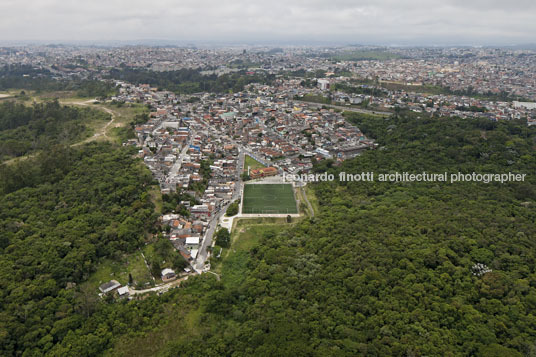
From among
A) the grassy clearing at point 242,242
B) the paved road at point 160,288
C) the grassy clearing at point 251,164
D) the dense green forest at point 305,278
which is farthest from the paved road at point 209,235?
the grassy clearing at point 251,164

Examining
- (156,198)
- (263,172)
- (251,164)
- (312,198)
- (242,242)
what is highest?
(251,164)

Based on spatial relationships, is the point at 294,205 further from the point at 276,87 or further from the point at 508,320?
the point at 276,87

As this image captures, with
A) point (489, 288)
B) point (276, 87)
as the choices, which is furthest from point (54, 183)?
point (276, 87)

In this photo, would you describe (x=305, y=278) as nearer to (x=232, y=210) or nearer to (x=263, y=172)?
(x=232, y=210)

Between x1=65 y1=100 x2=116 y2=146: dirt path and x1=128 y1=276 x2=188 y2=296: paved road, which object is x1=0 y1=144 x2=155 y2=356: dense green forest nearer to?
x1=128 y1=276 x2=188 y2=296: paved road

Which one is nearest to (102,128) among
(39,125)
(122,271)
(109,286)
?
(39,125)

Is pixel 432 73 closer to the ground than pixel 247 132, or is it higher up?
higher up

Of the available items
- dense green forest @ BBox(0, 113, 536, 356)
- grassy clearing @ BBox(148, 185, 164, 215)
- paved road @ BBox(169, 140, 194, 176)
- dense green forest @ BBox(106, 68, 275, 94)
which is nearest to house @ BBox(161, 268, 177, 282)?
dense green forest @ BBox(0, 113, 536, 356)
